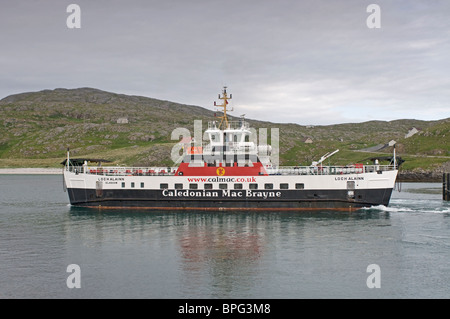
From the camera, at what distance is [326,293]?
72.9 feet

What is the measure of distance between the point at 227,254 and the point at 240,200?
18.6 meters

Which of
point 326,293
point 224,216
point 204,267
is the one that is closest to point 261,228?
point 224,216

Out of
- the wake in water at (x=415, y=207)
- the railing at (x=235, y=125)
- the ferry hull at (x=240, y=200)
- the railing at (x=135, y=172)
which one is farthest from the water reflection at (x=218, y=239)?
the railing at (x=235, y=125)

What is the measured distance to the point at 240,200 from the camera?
47812 mm

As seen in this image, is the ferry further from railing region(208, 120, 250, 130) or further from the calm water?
the calm water

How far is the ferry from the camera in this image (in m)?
46.4

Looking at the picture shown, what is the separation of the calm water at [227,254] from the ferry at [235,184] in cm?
189

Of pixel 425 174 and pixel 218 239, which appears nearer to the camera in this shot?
pixel 218 239

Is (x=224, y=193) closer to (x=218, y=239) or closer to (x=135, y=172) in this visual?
(x=135, y=172)

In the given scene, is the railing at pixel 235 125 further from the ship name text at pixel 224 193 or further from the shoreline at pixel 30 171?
the shoreline at pixel 30 171

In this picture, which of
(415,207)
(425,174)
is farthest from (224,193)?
(425,174)
